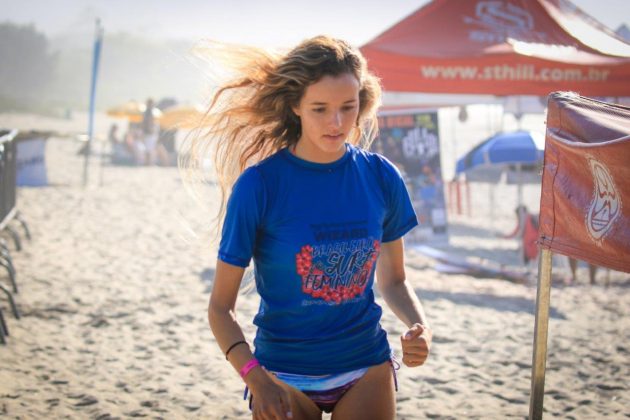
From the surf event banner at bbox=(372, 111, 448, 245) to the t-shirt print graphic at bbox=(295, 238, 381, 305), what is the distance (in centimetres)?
695

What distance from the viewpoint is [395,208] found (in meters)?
2.30

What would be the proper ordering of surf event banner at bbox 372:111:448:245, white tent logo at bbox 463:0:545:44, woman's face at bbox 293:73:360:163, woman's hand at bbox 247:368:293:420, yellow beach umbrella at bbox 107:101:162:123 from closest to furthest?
1. woman's hand at bbox 247:368:293:420
2. woman's face at bbox 293:73:360:163
3. white tent logo at bbox 463:0:545:44
4. surf event banner at bbox 372:111:448:245
5. yellow beach umbrella at bbox 107:101:162:123

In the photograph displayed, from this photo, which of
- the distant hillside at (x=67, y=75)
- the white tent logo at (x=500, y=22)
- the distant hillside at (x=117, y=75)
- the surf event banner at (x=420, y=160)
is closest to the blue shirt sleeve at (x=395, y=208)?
the white tent logo at (x=500, y=22)

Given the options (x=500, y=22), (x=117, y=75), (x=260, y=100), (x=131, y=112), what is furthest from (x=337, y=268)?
(x=117, y=75)

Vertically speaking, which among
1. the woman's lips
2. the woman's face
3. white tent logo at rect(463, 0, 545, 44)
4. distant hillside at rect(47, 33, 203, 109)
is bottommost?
distant hillside at rect(47, 33, 203, 109)

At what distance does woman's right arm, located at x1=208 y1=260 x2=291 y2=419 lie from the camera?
1892mm

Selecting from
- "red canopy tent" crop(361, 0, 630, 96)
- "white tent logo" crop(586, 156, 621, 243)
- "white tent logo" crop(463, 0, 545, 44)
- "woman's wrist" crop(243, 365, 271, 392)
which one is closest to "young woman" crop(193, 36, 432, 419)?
"woman's wrist" crop(243, 365, 271, 392)

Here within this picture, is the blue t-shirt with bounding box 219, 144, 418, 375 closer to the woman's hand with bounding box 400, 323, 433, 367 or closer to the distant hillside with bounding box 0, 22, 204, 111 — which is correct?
the woman's hand with bounding box 400, 323, 433, 367

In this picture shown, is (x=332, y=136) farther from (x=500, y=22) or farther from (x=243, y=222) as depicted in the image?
(x=500, y=22)


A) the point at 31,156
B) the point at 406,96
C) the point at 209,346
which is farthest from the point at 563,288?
the point at 31,156

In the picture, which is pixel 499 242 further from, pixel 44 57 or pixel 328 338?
pixel 44 57

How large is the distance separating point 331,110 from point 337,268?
0.50m

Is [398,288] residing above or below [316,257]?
below

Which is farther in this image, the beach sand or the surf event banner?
the surf event banner
